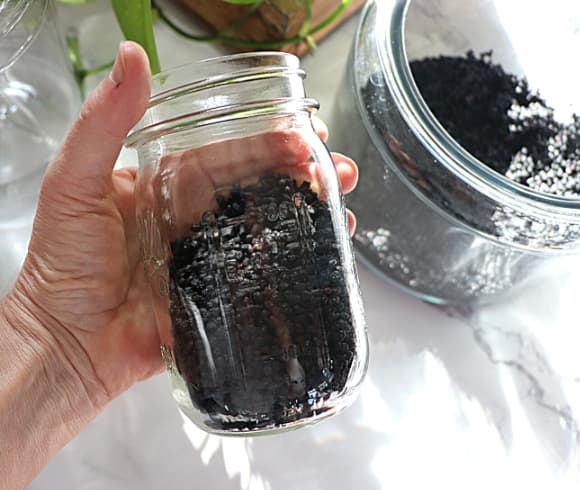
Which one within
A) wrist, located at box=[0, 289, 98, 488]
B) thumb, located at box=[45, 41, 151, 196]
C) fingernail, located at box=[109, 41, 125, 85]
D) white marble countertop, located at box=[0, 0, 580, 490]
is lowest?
white marble countertop, located at box=[0, 0, 580, 490]

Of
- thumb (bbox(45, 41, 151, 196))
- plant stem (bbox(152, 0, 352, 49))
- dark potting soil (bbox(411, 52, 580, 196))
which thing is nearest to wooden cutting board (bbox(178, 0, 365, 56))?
plant stem (bbox(152, 0, 352, 49))

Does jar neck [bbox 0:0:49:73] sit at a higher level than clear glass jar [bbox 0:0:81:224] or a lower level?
higher

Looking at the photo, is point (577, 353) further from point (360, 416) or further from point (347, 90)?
→ point (347, 90)

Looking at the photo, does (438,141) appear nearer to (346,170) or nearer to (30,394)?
(346,170)

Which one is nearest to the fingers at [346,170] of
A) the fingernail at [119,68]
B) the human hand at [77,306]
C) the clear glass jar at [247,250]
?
the human hand at [77,306]

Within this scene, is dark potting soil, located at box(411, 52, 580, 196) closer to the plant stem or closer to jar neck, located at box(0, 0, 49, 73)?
the plant stem

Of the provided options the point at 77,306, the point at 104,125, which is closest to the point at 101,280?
the point at 77,306
